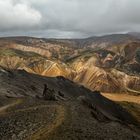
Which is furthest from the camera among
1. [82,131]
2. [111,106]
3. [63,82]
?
[63,82]

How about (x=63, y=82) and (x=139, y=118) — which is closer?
(x=139, y=118)

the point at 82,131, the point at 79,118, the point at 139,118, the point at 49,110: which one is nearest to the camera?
the point at 82,131

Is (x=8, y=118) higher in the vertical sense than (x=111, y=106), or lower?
higher

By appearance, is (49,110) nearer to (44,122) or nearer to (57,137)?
(44,122)

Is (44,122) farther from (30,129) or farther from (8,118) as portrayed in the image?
(8,118)

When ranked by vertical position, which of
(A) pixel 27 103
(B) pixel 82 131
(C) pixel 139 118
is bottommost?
(C) pixel 139 118

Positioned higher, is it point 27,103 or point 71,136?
point 71,136

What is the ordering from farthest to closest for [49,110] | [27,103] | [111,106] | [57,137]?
[111,106], [27,103], [49,110], [57,137]

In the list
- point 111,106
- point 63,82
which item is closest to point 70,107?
point 111,106

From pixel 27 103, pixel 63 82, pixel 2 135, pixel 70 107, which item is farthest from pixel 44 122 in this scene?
pixel 63 82
